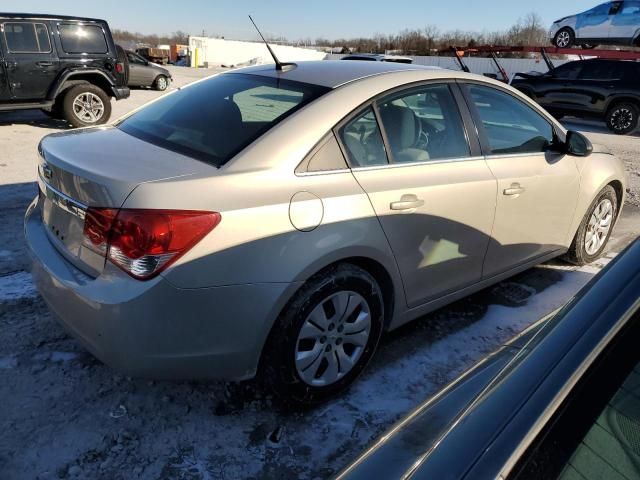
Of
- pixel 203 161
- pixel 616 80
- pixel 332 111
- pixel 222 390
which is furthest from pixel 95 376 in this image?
pixel 616 80

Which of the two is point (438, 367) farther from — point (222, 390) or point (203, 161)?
point (203, 161)

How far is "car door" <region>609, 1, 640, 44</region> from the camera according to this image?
15.6 metres

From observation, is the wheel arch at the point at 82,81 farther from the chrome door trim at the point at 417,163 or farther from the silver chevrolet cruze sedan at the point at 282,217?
the chrome door trim at the point at 417,163

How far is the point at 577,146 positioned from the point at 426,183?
63.5 inches

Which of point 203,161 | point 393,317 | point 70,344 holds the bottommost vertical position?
point 70,344

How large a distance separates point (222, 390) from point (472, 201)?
1749 mm

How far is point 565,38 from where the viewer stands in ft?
59.1

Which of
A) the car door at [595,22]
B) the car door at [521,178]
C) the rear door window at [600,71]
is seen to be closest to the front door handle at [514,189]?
the car door at [521,178]

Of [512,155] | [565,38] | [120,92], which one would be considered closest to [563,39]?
[565,38]

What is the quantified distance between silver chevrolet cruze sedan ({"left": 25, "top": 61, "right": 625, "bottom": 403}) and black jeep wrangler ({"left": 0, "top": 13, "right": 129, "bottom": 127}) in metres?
7.10

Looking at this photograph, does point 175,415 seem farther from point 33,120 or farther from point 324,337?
point 33,120

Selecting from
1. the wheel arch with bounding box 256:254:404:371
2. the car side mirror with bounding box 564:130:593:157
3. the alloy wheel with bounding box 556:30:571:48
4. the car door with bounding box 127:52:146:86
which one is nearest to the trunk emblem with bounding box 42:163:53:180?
the wheel arch with bounding box 256:254:404:371

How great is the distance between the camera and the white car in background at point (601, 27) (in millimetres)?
15766

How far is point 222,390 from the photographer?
8.86 ft
